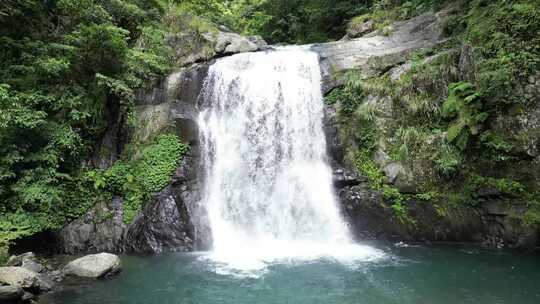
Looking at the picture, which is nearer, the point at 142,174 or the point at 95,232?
the point at 95,232

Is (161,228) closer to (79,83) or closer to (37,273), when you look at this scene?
(37,273)

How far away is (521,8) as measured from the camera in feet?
33.5

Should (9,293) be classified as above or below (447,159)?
below

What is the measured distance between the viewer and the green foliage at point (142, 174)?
1135cm

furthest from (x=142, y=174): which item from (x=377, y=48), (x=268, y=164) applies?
(x=377, y=48)

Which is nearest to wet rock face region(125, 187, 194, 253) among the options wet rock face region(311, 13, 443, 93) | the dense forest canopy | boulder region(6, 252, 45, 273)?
the dense forest canopy

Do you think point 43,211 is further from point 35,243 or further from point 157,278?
point 157,278

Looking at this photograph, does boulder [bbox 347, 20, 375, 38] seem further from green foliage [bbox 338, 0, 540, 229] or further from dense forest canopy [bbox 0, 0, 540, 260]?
green foliage [bbox 338, 0, 540, 229]

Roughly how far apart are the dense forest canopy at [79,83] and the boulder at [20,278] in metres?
1.66

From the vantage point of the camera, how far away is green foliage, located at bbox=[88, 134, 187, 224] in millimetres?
11352

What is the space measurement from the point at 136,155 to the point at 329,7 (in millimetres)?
13263

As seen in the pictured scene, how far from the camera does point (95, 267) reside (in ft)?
28.1

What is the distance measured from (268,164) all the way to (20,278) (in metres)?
7.10

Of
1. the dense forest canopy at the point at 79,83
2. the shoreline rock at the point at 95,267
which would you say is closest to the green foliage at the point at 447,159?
the dense forest canopy at the point at 79,83
